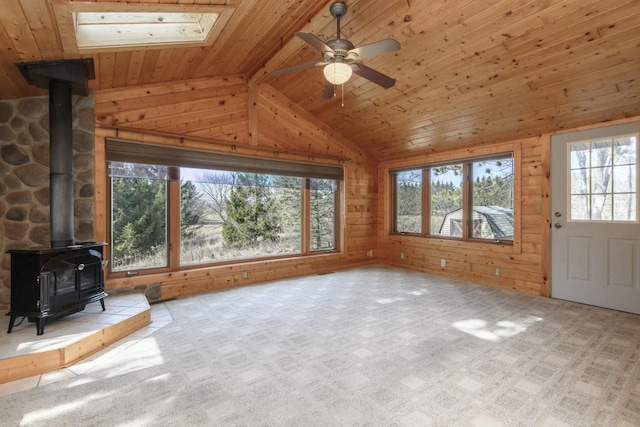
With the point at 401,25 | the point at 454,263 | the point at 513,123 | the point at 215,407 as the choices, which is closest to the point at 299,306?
the point at 215,407

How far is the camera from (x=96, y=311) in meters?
3.13

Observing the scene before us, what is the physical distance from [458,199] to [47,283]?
18.1 feet

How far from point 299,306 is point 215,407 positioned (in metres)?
1.95

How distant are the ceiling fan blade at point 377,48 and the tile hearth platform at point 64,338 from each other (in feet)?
10.6

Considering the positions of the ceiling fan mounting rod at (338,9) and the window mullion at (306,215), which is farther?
the window mullion at (306,215)

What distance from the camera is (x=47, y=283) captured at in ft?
8.62

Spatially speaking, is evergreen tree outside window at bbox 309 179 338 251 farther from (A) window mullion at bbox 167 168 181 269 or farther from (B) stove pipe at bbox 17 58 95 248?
(B) stove pipe at bbox 17 58 95 248

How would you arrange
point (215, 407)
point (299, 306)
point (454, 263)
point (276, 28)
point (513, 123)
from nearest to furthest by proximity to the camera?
1. point (215, 407)
2. point (276, 28)
3. point (299, 306)
4. point (513, 123)
5. point (454, 263)

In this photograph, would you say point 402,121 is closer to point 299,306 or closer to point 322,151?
point 322,151

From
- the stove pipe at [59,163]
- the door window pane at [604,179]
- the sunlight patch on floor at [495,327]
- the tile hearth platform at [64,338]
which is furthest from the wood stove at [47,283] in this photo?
the door window pane at [604,179]

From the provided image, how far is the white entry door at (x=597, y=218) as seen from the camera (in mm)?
3574

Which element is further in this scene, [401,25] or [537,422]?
[401,25]

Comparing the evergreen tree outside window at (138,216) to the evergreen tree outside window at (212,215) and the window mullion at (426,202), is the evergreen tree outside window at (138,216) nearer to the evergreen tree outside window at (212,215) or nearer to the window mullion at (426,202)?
the evergreen tree outside window at (212,215)

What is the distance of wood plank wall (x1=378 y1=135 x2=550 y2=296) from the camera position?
426cm
